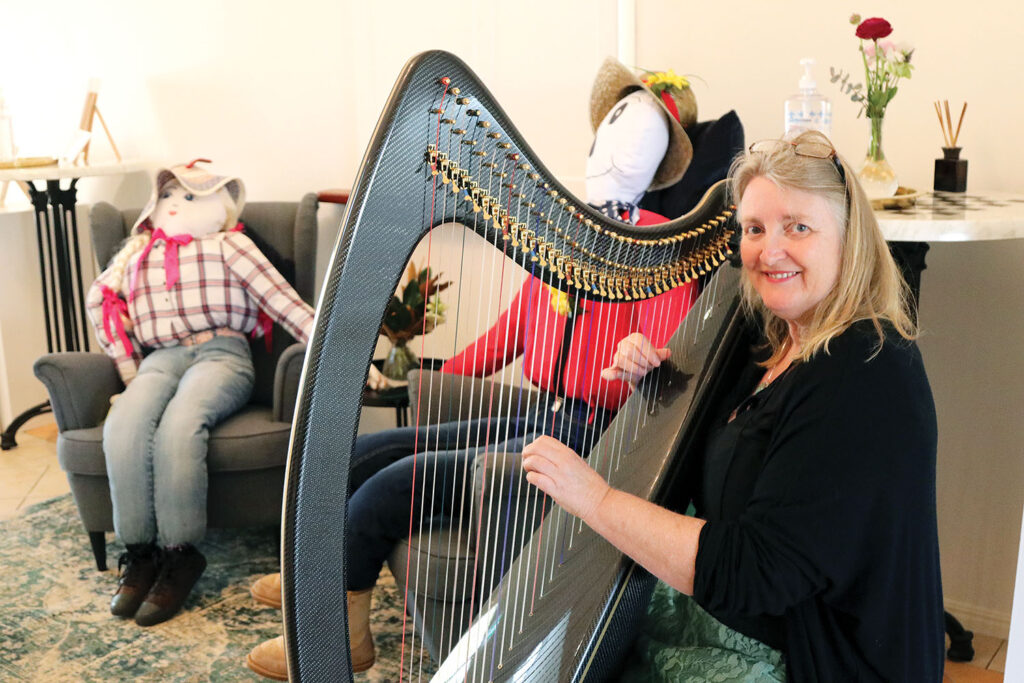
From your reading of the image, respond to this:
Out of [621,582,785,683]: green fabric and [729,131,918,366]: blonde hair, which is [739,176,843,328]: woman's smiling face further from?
[621,582,785,683]: green fabric

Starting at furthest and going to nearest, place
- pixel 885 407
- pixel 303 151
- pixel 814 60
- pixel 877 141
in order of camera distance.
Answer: pixel 303 151, pixel 814 60, pixel 877 141, pixel 885 407

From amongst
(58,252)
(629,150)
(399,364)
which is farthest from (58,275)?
(629,150)

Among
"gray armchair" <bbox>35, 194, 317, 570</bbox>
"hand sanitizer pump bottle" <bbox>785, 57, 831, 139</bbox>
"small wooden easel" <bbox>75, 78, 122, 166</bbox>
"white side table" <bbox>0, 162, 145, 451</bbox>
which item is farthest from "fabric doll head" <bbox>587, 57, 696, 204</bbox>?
"small wooden easel" <bbox>75, 78, 122, 166</bbox>

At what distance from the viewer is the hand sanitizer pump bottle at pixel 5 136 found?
3.79m

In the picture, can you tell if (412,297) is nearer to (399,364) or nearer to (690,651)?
(399,364)

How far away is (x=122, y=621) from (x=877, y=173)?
6.77ft

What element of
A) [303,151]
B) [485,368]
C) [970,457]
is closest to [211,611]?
[485,368]

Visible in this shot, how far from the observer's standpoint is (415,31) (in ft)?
10.1

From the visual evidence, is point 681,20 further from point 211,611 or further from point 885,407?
point 211,611

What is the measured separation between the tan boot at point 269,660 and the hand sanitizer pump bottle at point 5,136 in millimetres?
2485

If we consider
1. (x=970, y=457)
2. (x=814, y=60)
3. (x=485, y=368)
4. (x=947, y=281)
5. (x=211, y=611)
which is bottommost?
(x=211, y=611)

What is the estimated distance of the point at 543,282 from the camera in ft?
3.90

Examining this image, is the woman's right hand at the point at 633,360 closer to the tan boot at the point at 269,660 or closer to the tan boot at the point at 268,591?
the tan boot at the point at 269,660

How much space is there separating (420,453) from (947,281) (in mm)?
1281
